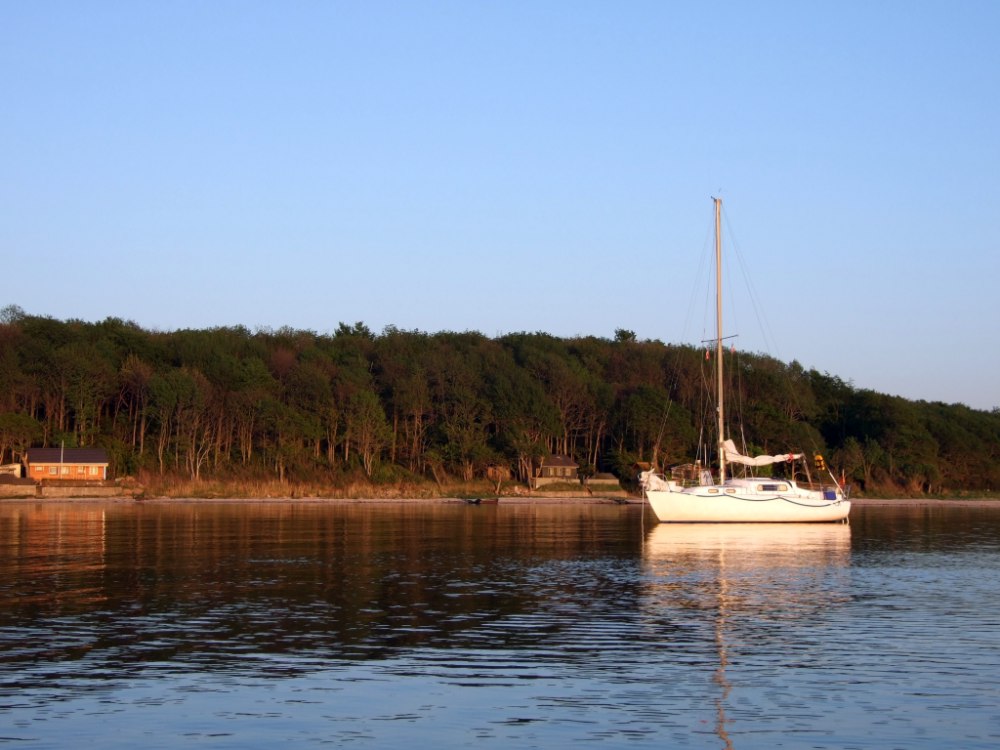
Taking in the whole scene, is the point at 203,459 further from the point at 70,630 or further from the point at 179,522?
the point at 70,630

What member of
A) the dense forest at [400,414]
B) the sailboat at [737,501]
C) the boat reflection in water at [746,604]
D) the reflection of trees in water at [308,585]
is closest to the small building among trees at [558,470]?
the dense forest at [400,414]

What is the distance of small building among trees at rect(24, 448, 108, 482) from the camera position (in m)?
91.8

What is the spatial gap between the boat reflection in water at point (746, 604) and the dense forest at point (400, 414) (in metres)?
48.7

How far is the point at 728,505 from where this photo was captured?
57.3 meters

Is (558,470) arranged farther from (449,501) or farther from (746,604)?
(746,604)

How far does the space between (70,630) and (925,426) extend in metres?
108

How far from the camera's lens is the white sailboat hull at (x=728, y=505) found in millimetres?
57344

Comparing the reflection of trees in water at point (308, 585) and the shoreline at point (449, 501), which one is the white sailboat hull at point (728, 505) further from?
the shoreline at point (449, 501)

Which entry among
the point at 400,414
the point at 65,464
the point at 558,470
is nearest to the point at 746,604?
the point at 65,464

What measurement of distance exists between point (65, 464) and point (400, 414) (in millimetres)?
32872

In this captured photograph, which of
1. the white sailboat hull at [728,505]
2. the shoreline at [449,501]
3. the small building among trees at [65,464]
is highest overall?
the small building among trees at [65,464]

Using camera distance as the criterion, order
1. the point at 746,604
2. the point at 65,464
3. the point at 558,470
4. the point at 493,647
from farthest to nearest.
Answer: the point at 558,470 → the point at 65,464 → the point at 746,604 → the point at 493,647

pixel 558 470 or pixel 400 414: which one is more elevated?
pixel 400 414

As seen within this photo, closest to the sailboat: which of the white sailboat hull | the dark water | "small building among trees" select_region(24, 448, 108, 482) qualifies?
the white sailboat hull
